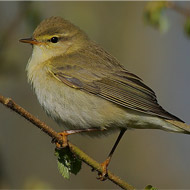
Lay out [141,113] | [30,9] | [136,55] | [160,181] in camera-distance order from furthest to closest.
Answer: [136,55] → [160,181] → [30,9] → [141,113]

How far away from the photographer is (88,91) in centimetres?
446

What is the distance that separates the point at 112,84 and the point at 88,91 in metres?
0.32

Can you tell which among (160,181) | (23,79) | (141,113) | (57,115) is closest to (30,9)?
(57,115)

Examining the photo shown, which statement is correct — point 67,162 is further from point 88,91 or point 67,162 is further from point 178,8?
point 178,8

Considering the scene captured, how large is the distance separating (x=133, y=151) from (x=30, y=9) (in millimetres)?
3452

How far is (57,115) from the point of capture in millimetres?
4301

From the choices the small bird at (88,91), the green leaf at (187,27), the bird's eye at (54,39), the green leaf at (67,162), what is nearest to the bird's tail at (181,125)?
the small bird at (88,91)

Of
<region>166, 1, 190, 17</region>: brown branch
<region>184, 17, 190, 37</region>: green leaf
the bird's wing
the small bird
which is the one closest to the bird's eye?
the small bird

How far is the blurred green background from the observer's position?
6.40m

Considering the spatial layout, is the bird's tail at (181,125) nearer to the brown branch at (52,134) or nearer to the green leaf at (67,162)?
the brown branch at (52,134)

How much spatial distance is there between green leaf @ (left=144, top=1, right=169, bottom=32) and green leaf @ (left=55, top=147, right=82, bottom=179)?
163 centimetres

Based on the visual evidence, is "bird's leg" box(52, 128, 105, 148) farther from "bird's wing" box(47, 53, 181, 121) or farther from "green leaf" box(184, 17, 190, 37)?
"green leaf" box(184, 17, 190, 37)

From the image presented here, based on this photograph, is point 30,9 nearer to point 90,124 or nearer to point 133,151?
point 90,124

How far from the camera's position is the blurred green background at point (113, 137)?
640 cm
